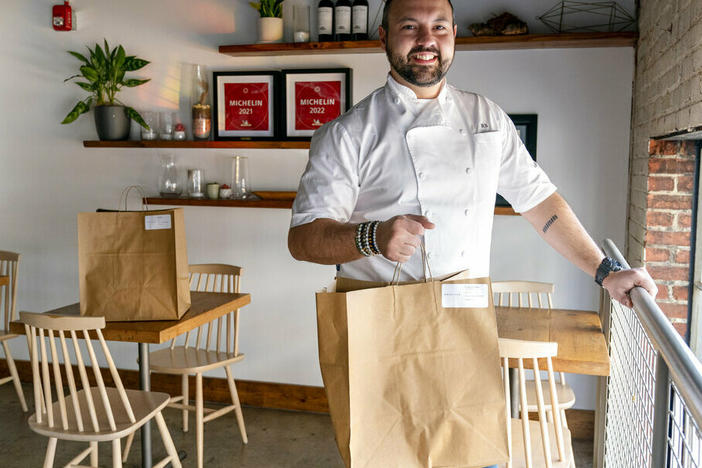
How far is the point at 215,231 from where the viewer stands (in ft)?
12.5

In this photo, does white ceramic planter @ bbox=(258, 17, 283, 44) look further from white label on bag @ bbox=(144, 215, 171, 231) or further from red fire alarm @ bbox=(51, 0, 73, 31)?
white label on bag @ bbox=(144, 215, 171, 231)

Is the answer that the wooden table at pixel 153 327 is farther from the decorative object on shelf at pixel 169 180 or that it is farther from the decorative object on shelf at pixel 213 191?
the decorative object on shelf at pixel 169 180

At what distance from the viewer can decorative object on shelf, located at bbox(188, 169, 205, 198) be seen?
12.1ft

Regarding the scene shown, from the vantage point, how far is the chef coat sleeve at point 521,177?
5.73 feet

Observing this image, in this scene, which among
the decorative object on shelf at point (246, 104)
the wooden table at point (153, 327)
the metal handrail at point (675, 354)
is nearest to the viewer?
the metal handrail at point (675, 354)

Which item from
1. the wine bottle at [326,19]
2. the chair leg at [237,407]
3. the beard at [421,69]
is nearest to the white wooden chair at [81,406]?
the chair leg at [237,407]

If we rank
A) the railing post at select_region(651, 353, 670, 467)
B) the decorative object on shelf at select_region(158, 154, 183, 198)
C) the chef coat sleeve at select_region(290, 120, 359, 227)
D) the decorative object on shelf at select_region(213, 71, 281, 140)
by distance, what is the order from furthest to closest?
the decorative object on shelf at select_region(158, 154, 183, 198) → the decorative object on shelf at select_region(213, 71, 281, 140) → the chef coat sleeve at select_region(290, 120, 359, 227) → the railing post at select_region(651, 353, 670, 467)

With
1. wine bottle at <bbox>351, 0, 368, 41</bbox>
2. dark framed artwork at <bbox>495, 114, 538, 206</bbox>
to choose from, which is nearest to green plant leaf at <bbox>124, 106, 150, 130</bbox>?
wine bottle at <bbox>351, 0, 368, 41</bbox>

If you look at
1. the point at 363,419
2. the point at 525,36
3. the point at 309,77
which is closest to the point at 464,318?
the point at 363,419

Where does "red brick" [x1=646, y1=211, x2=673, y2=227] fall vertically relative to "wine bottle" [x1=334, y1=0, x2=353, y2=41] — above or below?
below

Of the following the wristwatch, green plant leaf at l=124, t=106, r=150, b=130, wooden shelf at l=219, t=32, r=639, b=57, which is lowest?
the wristwatch

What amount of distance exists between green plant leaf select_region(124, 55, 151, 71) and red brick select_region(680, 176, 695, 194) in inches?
106

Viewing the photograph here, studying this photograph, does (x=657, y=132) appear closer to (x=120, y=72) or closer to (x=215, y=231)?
(x=215, y=231)

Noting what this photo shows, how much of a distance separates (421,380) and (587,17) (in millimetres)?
2425
